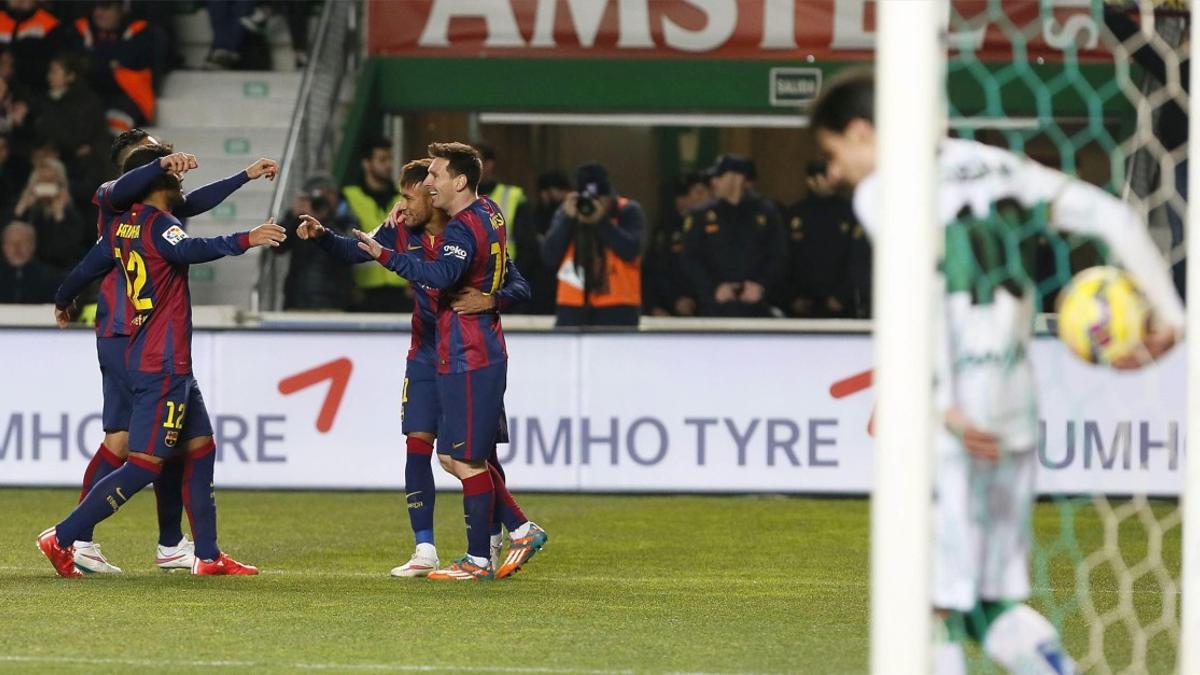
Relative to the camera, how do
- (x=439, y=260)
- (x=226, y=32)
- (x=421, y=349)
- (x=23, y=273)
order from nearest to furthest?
(x=439, y=260), (x=421, y=349), (x=23, y=273), (x=226, y=32)

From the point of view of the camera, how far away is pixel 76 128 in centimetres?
1562

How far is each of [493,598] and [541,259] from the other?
6310 millimetres

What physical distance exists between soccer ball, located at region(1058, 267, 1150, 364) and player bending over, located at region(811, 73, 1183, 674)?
40mm

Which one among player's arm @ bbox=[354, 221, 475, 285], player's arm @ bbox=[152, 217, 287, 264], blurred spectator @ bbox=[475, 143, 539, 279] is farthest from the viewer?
blurred spectator @ bbox=[475, 143, 539, 279]

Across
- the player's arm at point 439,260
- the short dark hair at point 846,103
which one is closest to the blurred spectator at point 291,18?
the player's arm at point 439,260

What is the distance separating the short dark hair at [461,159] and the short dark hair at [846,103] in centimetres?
358

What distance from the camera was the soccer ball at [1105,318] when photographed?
4.59 metres

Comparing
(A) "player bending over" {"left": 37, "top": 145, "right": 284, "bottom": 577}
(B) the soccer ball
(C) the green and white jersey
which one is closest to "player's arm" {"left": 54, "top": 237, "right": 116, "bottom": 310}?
(A) "player bending over" {"left": 37, "top": 145, "right": 284, "bottom": 577}

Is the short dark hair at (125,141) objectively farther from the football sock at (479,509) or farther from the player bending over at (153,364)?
the football sock at (479,509)

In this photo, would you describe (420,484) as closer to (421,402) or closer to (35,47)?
(421,402)

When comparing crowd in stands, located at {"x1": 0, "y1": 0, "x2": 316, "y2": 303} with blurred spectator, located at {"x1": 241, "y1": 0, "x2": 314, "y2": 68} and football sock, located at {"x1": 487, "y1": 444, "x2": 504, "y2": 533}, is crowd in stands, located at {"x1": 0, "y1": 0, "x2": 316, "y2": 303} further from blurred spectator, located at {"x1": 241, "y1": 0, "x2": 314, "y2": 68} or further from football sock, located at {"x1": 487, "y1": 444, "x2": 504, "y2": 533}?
football sock, located at {"x1": 487, "y1": 444, "x2": 504, "y2": 533}

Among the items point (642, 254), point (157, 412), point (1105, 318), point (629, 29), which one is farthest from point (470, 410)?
point (629, 29)

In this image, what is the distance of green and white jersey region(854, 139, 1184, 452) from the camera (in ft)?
14.9

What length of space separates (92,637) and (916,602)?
3.17m
